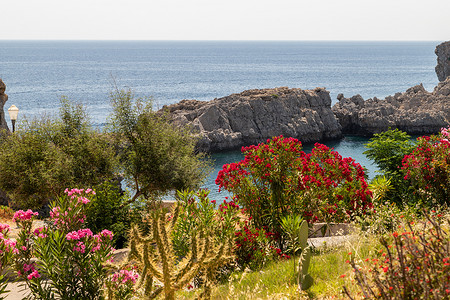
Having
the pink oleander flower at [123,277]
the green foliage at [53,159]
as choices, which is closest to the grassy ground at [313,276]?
the pink oleander flower at [123,277]

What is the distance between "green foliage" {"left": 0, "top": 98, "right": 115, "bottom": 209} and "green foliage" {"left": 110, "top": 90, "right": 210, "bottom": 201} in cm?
124

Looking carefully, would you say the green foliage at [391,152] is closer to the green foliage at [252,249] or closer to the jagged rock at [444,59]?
the green foliage at [252,249]

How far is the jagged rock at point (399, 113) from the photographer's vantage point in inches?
2234

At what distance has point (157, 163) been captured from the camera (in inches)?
794

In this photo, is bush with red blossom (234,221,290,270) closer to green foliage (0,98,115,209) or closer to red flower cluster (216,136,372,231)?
red flower cluster (216,136,372,231)

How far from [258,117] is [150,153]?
3460 cm

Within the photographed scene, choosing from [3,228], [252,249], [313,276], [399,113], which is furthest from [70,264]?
[399,113]

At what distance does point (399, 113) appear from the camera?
58469mm

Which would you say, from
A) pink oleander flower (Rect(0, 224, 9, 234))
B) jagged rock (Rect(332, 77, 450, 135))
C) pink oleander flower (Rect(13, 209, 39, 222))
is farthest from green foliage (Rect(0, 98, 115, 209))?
jagged rock (Rect(332, 77, 450, 135))

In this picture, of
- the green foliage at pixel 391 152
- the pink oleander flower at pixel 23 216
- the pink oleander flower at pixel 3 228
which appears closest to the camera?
the pink oleander flower at pixel 3 228

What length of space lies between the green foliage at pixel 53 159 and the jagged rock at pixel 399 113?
44400 mm

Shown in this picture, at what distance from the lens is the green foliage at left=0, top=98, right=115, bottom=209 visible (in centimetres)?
1822

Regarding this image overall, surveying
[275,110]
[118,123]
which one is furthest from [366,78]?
[118,123]

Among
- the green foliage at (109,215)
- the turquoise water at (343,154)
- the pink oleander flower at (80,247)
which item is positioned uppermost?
the pink oleander flower at (80,247)
